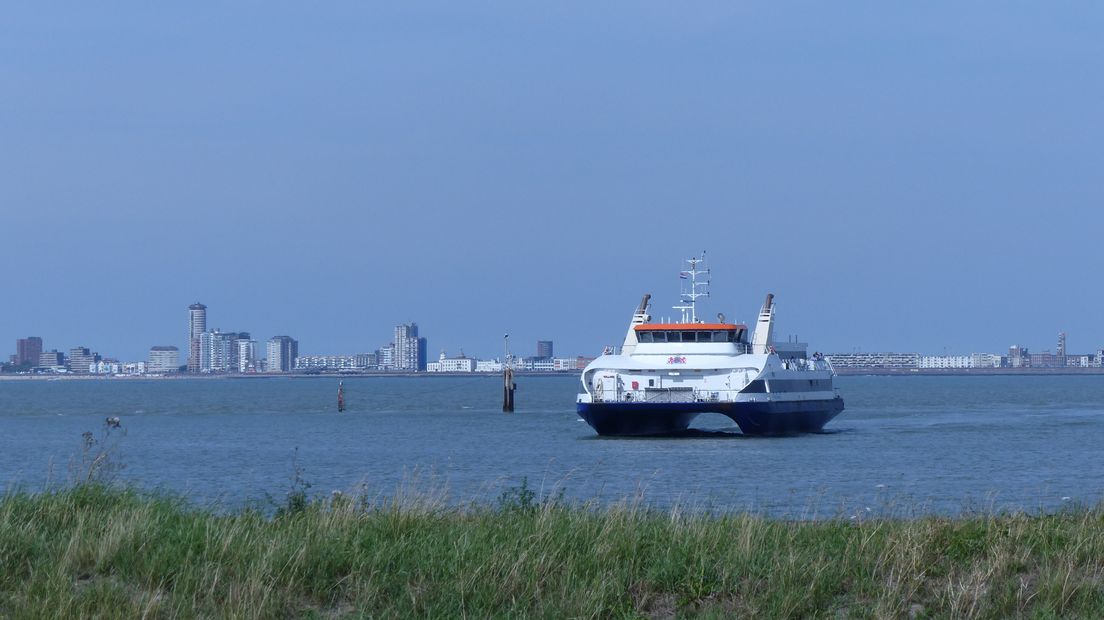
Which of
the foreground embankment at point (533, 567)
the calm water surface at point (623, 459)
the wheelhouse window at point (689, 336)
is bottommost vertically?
the calm water surface at point (623, 459)

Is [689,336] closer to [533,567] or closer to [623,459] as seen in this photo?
[623,459]

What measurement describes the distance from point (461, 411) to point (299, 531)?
3707 inches

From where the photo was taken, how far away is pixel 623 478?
3900cm

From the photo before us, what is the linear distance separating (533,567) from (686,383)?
4806cm

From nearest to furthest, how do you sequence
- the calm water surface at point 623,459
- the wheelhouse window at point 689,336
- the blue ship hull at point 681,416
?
the calm water surface at point 623,459
the blue ship hull at point 681,416
the wheelhouse window at point 689,336

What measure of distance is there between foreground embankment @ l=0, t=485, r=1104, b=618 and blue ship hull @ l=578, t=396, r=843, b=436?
45.7m

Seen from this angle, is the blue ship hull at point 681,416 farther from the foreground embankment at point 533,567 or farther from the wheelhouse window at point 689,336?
the foreground embankment at point 533,567

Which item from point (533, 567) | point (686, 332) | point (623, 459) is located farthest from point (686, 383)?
point (533, 567)

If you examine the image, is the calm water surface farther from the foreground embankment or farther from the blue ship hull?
the foreground embankment

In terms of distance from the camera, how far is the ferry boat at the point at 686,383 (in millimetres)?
58500

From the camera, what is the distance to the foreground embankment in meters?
10.6

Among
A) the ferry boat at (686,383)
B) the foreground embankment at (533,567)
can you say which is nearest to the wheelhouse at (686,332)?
the ferry boat at (686,383)

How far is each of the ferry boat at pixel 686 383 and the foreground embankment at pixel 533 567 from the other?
150ft

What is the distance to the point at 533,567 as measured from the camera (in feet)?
36.6
